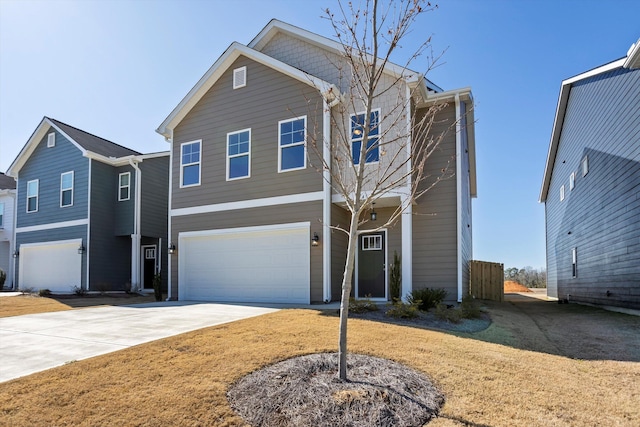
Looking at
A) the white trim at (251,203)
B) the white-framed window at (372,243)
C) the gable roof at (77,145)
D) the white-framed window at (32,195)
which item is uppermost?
the gable roof at (77,145)

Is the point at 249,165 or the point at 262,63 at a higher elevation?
the point at 262,63

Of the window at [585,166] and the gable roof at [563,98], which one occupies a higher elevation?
the gable roof at [563,98]

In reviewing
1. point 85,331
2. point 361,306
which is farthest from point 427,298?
point 85,331

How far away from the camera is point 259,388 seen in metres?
3.90

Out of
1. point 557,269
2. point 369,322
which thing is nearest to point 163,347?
point 369,322

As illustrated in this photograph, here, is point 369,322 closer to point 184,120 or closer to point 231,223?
point 231,223

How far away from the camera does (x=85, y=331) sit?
21.9 ft

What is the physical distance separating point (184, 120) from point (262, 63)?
338 cm

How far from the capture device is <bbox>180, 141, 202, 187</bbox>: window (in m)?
12.8

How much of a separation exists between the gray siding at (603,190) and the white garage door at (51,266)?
19.1 meters

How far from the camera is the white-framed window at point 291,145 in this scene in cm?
1104

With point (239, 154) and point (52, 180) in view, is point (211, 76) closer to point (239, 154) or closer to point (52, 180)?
point (239, 154)

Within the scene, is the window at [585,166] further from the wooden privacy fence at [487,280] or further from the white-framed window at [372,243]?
the white-framed window at [372,243]

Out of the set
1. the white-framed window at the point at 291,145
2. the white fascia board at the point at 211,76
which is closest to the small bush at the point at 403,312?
the white-framed window at the point at 291,145
